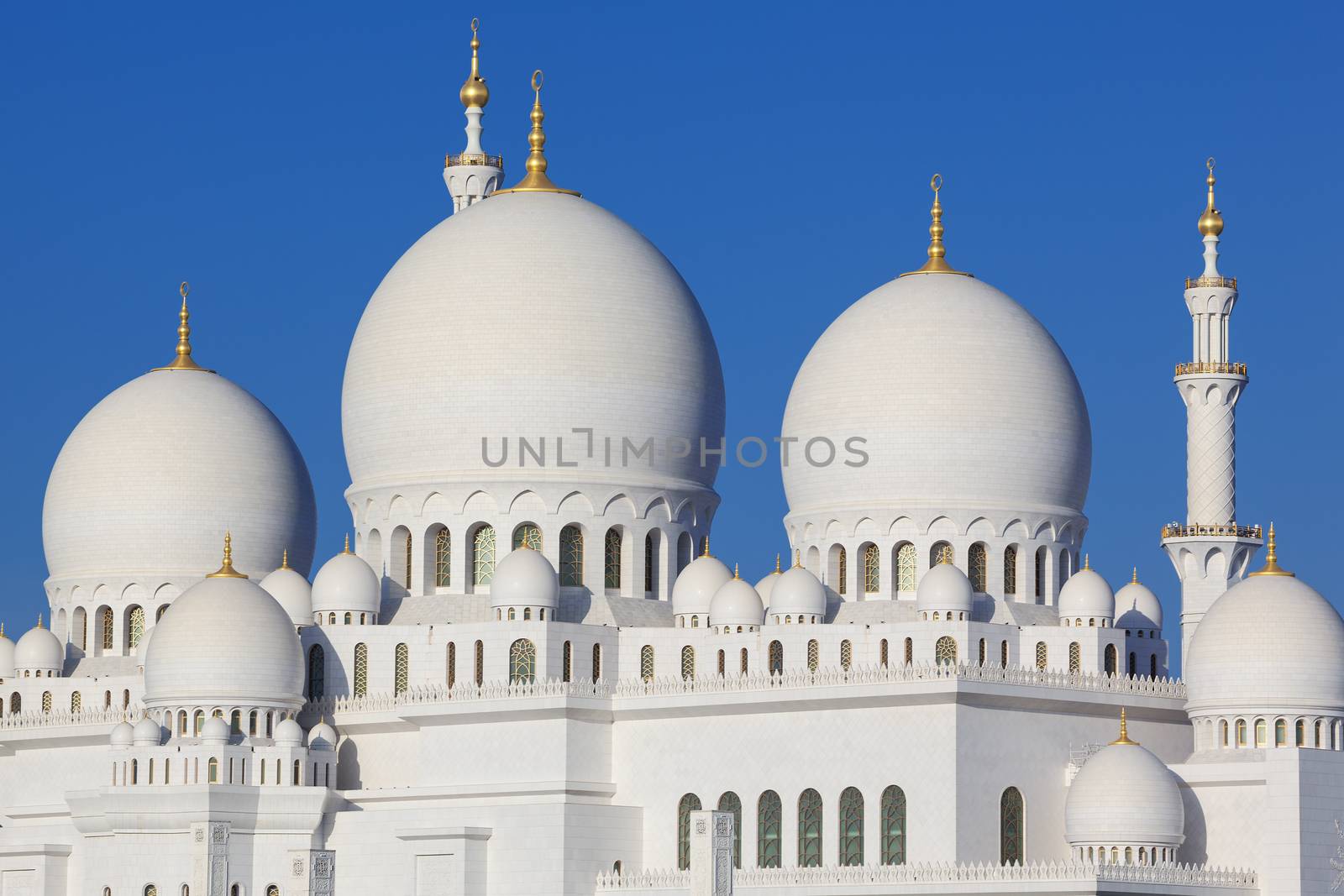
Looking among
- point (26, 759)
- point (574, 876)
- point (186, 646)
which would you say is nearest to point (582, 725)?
point (574, 876)

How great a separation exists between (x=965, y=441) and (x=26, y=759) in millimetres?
20791

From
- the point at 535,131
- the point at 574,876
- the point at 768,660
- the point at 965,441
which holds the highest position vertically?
the point at 535,131

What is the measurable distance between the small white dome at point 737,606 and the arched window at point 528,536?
4.47 metres

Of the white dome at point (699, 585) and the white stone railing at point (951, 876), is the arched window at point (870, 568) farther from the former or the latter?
the white stone railing at point (951, 876)

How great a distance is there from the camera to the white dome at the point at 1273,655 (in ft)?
201

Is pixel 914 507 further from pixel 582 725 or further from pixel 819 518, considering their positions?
pixel 582 725

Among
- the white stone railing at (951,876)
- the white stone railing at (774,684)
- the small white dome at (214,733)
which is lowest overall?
the white stone railing at (951,876)

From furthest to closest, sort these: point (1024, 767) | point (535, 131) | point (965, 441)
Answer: point (535, 131)
point (965, 441)
point (1024, 767)

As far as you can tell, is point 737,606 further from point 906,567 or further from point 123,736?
point 123,736

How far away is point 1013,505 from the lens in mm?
67938

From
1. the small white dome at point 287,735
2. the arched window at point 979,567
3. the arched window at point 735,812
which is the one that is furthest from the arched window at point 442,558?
the arched window at point 979,567

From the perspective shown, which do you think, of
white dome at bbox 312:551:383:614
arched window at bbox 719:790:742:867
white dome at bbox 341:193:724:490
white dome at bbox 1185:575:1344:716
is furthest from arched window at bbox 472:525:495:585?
white dome at bbox 1185:575:1344:716

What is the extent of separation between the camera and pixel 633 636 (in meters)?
66.4

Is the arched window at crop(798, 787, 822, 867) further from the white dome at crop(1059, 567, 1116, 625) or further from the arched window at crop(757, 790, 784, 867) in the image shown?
the white dome at crop(1059, 567, 1116, 625)
